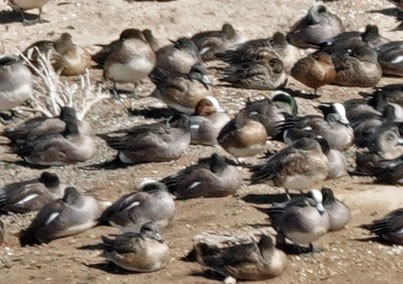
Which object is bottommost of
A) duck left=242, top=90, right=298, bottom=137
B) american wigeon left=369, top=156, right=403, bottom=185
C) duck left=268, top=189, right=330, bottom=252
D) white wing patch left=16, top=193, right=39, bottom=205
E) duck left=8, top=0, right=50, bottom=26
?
duck left=8, top=0, right=50, bottom=26

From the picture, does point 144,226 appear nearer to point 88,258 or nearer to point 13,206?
point 88,258

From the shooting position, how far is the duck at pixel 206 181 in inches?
664

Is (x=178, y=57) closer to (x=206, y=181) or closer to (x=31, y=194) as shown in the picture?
(x=206, y=181)

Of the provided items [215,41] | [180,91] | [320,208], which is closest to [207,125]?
[180,91]

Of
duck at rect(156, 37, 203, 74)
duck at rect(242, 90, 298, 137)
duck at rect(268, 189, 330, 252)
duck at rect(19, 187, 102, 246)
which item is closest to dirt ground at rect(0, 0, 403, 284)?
duck at rect(19, 187, 102, 246)

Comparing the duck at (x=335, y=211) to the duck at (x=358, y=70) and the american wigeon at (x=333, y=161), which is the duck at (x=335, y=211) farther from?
the duck at (x=358, y=70)

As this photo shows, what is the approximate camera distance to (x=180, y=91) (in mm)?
19844

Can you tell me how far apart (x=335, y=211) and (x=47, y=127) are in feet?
13.4

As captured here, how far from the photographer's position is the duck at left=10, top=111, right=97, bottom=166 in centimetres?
1791

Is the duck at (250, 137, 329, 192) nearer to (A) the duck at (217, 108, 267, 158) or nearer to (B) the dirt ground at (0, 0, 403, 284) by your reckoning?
(B) the dirt ground at (0, 0, 403, 284)

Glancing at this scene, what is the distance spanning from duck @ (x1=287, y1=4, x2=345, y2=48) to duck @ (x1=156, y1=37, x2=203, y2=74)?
2044mm

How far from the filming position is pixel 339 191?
1731cm

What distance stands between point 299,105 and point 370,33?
2504 mm

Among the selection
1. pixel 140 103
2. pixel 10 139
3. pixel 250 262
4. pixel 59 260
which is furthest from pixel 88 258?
pixel 140 103
